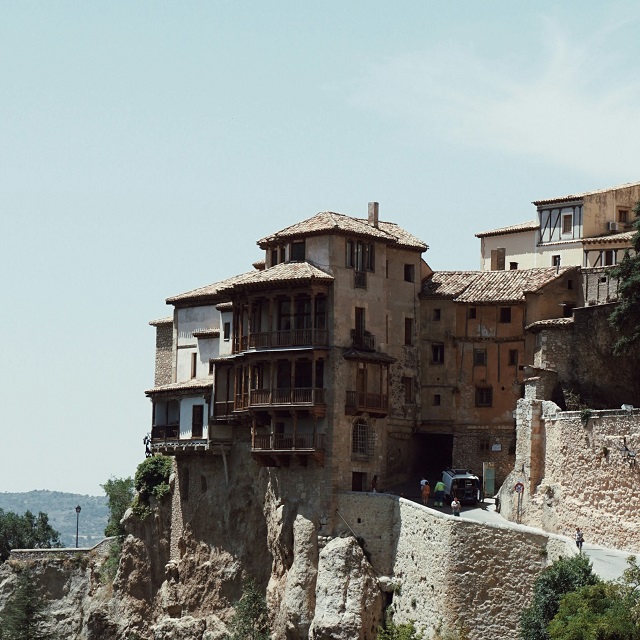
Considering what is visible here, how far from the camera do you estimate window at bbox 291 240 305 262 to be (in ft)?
254

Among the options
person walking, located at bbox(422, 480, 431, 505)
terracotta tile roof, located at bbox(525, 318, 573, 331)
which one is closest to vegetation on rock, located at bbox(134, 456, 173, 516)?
person walking, located at bbox(422, 480, 431, 505)

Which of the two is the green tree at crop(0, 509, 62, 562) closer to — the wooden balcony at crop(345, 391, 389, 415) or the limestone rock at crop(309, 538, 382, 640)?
the wooden balcony at crop(345, 391, 389, 415)

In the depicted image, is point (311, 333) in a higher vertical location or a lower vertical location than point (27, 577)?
higher

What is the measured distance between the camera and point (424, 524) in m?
68.6

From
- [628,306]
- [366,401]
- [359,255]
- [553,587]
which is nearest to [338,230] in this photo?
[359,255]

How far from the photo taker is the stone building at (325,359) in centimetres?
7494

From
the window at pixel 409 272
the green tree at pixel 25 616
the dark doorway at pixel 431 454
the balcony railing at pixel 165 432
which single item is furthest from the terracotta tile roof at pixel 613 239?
the green tree at pixel 25 616

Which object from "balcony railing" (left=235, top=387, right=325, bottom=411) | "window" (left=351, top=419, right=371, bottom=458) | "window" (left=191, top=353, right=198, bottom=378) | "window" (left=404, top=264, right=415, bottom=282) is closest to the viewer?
"balcony railing" (left=235, top=387, right=325, bottom=411)

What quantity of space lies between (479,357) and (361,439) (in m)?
8.18

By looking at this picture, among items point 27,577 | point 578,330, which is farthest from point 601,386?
point 27,577

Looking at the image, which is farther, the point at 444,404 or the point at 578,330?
the point at 444,404

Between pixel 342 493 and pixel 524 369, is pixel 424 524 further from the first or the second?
pixel 524 369

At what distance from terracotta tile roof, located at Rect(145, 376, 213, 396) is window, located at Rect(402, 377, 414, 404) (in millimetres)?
10066

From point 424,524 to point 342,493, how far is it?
6.82 metres
